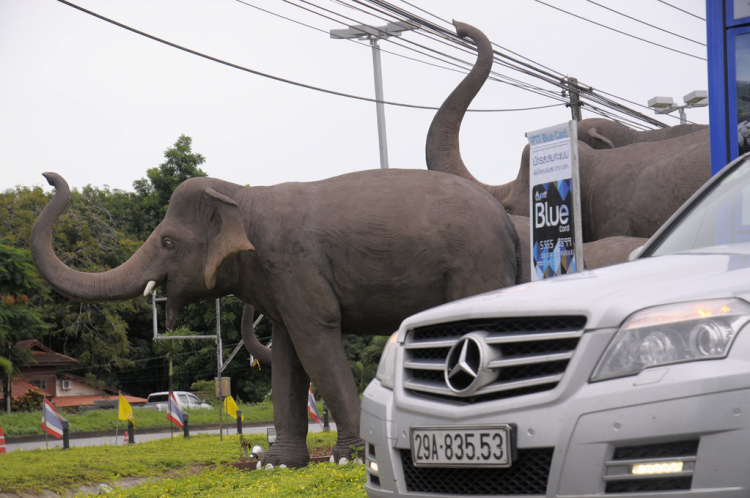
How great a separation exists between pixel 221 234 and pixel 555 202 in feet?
9.59

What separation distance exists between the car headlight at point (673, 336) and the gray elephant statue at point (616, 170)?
6.42 m

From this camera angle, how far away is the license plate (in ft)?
10.2

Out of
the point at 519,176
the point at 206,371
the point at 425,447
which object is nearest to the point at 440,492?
the point at 425,447

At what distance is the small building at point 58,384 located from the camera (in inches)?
1735

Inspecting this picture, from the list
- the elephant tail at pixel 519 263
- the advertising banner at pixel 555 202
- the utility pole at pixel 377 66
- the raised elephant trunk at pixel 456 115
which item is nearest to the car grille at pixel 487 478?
the advertising banner at pixel 555 202

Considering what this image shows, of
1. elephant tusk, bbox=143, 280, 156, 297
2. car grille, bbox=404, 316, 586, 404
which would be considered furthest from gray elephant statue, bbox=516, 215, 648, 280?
car grille, bbox=404, 316, 586, 404

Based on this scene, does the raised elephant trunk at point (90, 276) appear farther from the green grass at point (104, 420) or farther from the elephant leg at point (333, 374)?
the green grass at point (104, 420)

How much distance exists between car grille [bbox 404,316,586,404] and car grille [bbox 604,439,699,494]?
0.98 feet

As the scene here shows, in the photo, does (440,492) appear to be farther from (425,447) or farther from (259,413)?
(259,413)

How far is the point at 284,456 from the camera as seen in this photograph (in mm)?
9242

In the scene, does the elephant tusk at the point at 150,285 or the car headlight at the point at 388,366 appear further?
the elephant tusk at the point at 150,285

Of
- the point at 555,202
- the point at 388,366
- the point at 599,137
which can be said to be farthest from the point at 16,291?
the point at 388,366

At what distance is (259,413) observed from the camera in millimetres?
34469

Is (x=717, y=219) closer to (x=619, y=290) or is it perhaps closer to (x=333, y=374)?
(x=619, y=290)
